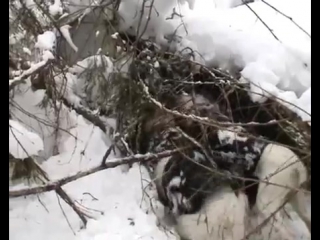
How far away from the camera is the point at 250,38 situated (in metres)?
1.69

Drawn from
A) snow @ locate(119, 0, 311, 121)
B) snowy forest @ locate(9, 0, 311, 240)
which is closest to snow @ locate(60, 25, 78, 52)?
snowy forest @ locate(9, 0, 311, 240)

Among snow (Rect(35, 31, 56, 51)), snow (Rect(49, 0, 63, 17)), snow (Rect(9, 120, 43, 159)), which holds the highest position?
snow (Rect(49, 0, 63, 17))

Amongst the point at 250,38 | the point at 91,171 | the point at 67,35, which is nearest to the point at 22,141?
the point at 91,171

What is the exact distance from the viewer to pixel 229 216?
5.51 feet

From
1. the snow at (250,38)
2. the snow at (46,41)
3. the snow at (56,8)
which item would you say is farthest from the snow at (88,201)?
the snow at (250,38)

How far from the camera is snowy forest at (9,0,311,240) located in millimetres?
1549

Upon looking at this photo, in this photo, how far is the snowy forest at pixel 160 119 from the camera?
1549mm

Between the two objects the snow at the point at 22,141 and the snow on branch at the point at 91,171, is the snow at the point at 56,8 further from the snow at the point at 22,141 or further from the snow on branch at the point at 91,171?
the snow on branch at the point at 91,171

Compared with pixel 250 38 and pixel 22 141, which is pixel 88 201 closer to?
pixel 22 141

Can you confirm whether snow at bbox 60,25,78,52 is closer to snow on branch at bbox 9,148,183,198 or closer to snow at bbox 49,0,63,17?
snow at bbox 49,0,63,17

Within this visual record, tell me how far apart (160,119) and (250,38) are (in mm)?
396

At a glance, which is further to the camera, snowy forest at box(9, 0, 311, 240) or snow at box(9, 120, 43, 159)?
snowy forest at box(9, 0, 311, 240)
